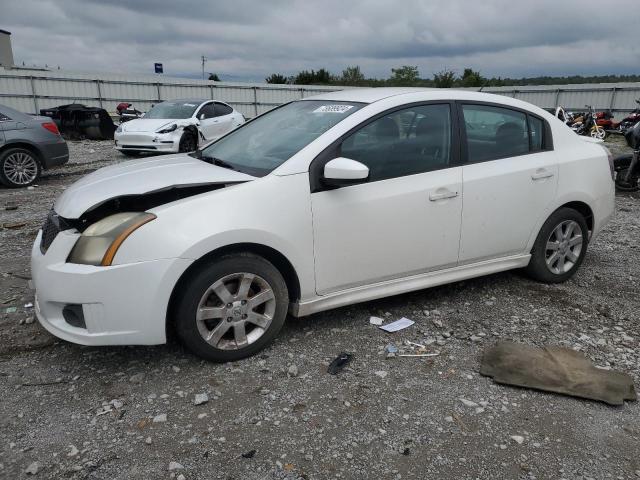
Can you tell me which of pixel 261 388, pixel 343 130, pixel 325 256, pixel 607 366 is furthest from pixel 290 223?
pixel 607 366

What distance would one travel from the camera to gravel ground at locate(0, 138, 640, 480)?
243cm

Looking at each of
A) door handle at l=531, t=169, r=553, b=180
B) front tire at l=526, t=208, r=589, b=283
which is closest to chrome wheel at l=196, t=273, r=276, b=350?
door handle at l=531, t=169, r=553, b=180

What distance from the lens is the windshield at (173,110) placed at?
1362 cm

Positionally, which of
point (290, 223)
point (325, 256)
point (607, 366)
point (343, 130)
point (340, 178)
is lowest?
point (607, 366)

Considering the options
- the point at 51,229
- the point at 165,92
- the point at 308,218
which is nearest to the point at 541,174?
the point at 308,218

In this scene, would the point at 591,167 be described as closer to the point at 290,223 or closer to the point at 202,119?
the point at 290,223

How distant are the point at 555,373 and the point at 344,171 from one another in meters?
1.82

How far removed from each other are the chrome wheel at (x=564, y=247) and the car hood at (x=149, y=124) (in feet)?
34.8

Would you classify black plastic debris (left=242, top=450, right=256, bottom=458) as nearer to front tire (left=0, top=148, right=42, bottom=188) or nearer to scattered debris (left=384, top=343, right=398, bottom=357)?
scattered debris (left=384, top=343, right=398, bottom=357)

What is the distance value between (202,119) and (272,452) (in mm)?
12376

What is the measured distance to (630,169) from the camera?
8789 mm

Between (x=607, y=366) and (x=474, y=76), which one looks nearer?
(x=607, y=366)

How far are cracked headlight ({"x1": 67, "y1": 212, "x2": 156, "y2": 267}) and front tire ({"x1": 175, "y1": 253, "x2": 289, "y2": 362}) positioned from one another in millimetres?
438

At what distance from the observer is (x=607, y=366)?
132 inches
